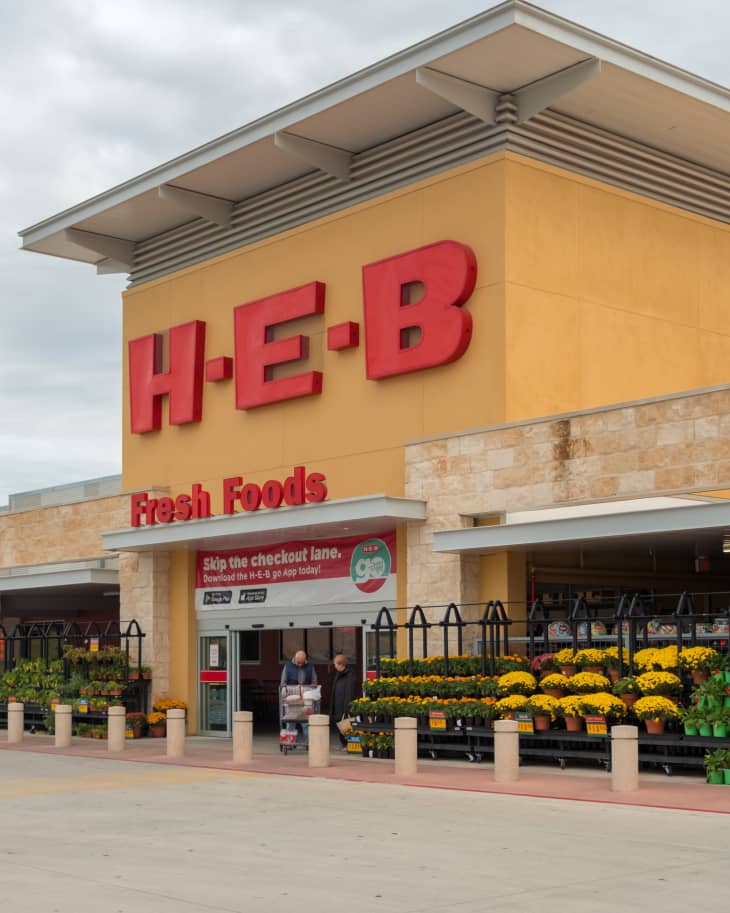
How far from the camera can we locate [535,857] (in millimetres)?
12586

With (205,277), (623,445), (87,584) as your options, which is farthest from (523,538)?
(87,584)

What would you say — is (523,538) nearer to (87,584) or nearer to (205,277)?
(205,277)

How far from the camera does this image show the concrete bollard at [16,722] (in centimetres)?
2914

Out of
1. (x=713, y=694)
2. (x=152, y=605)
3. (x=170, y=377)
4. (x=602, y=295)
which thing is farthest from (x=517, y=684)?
(x=170, y=377)

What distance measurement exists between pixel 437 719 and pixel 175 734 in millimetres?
5088

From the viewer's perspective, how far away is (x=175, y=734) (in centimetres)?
2444

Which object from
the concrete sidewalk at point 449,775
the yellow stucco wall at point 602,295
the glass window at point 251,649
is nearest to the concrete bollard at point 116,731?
the concrete sidewalk at point 449,775

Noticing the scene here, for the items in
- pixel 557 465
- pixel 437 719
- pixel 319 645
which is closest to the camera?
pixel 437 719

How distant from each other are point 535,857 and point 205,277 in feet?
67.8

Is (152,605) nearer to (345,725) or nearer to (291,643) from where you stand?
(291,643)

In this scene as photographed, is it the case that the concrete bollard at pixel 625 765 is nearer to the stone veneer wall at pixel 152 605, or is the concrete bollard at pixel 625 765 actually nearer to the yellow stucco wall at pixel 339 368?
the yellow stucco wall at pixel 339 368

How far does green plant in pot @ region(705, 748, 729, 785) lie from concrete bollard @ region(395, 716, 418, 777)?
435 centimetres

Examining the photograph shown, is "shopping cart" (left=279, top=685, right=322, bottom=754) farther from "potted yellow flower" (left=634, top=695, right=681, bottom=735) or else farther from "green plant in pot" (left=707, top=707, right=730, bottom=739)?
"green plant in pot" (left=707, top=707, right=730, bottom=739)

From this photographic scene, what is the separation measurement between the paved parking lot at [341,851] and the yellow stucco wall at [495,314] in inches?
329
